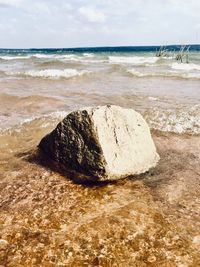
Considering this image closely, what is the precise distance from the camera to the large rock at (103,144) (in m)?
5.56

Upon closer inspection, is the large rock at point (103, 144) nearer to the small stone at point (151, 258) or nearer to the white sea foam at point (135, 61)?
the small stone at point (151, 258)

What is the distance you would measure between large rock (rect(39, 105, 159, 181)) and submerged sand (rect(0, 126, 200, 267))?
0.74ft

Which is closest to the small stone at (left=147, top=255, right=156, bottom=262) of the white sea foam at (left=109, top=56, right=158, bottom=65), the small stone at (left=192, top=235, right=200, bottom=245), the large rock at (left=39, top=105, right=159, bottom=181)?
the small stone at (left=192, top=235, right=200, bottom=245)

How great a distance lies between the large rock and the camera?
556 centimetres

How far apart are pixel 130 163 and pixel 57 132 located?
1386mm

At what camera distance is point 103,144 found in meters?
5.58

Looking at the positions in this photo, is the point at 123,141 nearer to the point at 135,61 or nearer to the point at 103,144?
the point at 103,144

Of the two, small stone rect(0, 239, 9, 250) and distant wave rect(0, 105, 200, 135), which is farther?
distant wave rect(0, 105, 200, 135)

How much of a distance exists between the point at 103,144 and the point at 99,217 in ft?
4.61

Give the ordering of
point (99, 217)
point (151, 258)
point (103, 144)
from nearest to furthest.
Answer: point (151, 258) → point (99, 217) → point (103, 144)

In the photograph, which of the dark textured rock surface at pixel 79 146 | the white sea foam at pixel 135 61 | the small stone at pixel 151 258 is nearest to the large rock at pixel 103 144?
the dark textured rock surface at pixel 79 146

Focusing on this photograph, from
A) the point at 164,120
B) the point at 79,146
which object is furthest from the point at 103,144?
the point at 164,120

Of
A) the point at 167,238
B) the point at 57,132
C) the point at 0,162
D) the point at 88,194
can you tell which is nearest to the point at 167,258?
the point at 167,238

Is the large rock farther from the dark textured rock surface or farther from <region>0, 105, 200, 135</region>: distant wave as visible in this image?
<region>0, 105, 200, 135</region>: distant wave
